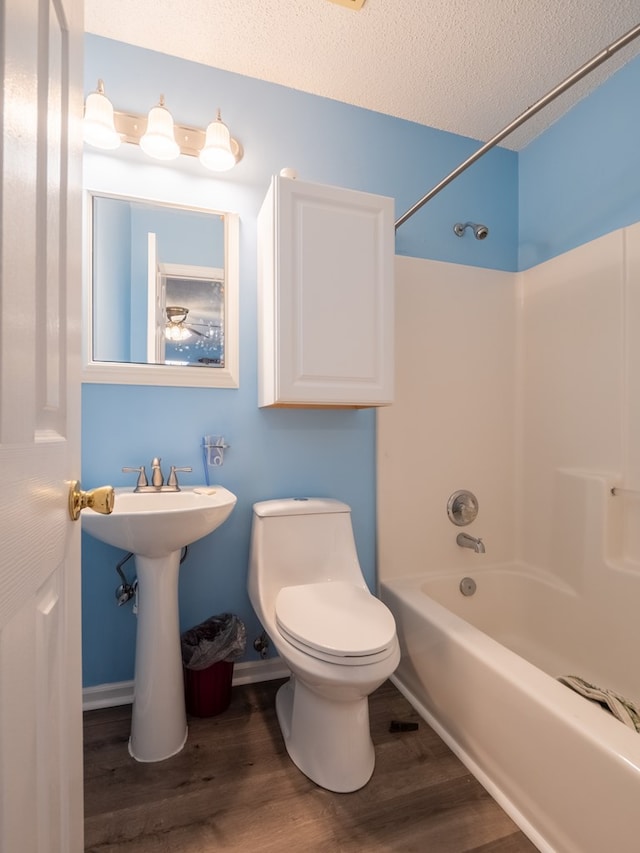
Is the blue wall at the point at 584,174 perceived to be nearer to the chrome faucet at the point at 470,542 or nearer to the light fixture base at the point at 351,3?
the light fixture base at the point at 351,3

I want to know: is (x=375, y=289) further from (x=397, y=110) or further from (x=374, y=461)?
(x=397, y=110)

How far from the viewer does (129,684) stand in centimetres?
166

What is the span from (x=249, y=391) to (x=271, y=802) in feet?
4.46

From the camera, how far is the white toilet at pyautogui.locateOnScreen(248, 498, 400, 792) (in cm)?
118

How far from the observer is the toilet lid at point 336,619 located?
1.18m

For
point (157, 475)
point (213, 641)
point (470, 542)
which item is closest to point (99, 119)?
point (157, 475)

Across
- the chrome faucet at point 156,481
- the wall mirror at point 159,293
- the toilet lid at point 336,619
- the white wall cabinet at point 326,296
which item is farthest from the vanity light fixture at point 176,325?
the toilet lid at point 336,619

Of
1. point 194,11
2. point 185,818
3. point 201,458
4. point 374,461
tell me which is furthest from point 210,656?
point 194,11

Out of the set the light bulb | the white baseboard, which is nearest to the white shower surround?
the white baseboard

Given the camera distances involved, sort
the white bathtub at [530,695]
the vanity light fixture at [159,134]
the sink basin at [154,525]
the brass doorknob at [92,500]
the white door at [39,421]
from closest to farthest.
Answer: the white door at [39,421] → the brass doorknob at [92,500] → the white bathtub at [530,695] → the sink basin at [154,525] → the vanity light fixture at [159,134]

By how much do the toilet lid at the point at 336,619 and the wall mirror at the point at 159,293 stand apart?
885 millimetres

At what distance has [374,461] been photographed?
76.4 inches

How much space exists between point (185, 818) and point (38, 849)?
2.73 feet

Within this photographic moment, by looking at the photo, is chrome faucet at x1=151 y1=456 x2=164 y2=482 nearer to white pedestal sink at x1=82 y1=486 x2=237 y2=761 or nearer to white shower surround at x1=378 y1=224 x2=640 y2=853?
white pedestal sink at x1=82 y1=486 x2=237 y2=761
